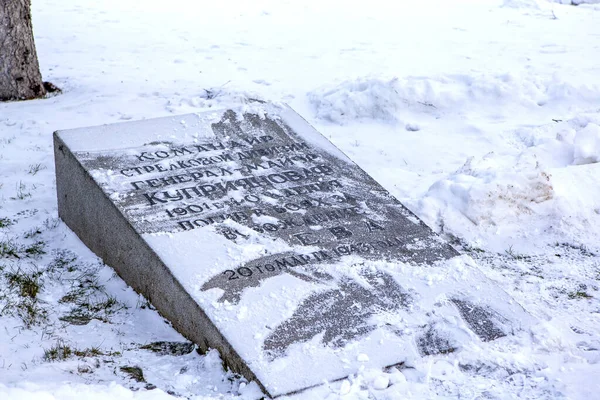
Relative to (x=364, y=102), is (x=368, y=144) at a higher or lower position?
lower

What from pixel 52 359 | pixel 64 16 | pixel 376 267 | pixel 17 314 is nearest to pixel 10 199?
pixel 17 314

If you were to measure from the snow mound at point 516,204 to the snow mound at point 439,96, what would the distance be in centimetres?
152

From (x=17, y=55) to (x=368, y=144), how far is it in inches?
108

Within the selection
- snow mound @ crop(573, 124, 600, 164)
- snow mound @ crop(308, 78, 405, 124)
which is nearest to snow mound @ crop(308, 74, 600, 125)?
snow mound @ crop(308, 78, 405, 124)

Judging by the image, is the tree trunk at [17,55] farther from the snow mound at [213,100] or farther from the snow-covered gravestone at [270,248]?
the snow-covered gravestone at [270,248]

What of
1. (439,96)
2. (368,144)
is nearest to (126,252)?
(368,144)

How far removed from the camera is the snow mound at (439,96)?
247 inches

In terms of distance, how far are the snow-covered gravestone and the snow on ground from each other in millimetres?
111

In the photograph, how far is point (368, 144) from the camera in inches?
229

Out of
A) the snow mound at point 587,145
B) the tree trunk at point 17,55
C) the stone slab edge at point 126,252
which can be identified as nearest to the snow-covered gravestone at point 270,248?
the stone slab edge at point 126,252

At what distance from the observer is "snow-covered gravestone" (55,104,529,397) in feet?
10.6

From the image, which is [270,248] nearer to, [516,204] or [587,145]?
[516,204]

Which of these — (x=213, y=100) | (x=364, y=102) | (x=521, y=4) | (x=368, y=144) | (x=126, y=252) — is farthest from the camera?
(x=521, y=4)

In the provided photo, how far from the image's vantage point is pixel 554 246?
445 cm
